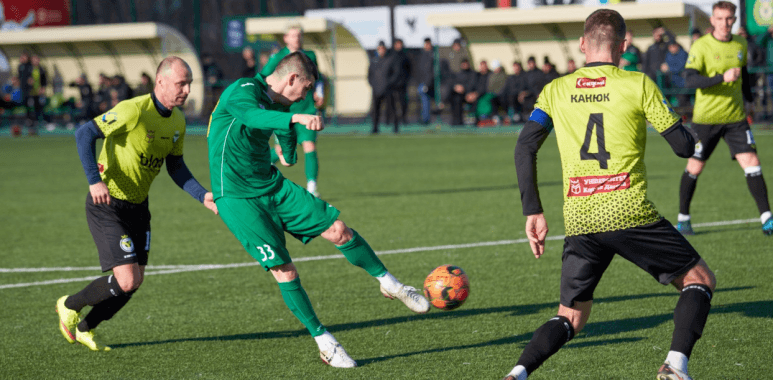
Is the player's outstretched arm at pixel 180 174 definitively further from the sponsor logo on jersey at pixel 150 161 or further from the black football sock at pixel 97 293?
the black football sock at pixel 97 293

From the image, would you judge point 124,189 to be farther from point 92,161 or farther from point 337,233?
point 337,233

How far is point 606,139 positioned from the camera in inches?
160

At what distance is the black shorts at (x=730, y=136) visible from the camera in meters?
8.56

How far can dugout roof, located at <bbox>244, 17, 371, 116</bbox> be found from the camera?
2975 cm

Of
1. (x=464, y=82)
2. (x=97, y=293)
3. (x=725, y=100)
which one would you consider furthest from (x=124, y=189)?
(x=464, y=82)

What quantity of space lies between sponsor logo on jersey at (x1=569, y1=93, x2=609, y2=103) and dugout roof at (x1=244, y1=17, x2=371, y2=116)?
1014 inches

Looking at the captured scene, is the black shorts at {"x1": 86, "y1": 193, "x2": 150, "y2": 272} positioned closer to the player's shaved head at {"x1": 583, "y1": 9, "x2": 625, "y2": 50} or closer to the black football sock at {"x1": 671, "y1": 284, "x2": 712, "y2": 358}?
the player's shaved head at {"x1": 583, "y1": 9, "x2": 625, "y2": 50}

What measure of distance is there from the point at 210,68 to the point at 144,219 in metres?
26.0

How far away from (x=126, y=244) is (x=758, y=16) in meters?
21.4

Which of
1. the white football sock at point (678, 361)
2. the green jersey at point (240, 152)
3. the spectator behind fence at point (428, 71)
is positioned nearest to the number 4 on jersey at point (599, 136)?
the white football sock at point (678, 361)

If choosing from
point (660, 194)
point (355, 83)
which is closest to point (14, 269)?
point (660, 194)

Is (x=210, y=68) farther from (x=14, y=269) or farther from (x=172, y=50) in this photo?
(x=14, y=269)

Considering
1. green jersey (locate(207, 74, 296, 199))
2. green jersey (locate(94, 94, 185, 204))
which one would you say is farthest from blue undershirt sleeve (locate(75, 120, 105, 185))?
green jersey (locate(207, 74, 296, 199))

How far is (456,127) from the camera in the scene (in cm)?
2627
